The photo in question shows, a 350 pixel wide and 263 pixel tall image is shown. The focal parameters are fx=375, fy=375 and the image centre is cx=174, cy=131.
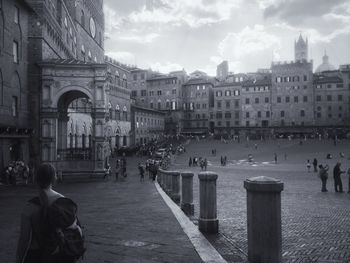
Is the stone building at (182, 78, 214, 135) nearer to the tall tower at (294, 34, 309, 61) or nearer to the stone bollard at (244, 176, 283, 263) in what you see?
the tall tower at (294, 34, 309, 61)

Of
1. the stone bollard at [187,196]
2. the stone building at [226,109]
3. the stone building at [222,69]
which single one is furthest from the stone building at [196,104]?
the stone bollard at [187,196]

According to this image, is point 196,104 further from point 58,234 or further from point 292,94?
point 58,234

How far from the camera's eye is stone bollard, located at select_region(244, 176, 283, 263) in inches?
177

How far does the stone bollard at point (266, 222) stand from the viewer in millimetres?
4488

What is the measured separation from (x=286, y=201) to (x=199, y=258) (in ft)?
28.5

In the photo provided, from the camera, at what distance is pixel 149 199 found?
13688mm

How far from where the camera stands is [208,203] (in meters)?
7.97

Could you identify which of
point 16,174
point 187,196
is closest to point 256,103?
point 16,174

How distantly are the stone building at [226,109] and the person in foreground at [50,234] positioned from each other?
80.8 m

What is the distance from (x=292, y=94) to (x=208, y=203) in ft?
252

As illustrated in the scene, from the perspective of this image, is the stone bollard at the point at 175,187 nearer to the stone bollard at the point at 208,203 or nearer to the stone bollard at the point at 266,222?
the stone bollard at the point at 208,203

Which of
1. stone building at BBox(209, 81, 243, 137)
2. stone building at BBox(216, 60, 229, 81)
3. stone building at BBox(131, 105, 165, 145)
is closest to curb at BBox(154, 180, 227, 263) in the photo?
stone building at BBox(131, 105, 165, 145)

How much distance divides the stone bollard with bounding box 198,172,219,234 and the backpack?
4.65 m

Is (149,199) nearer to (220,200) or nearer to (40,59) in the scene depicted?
(220,200)
